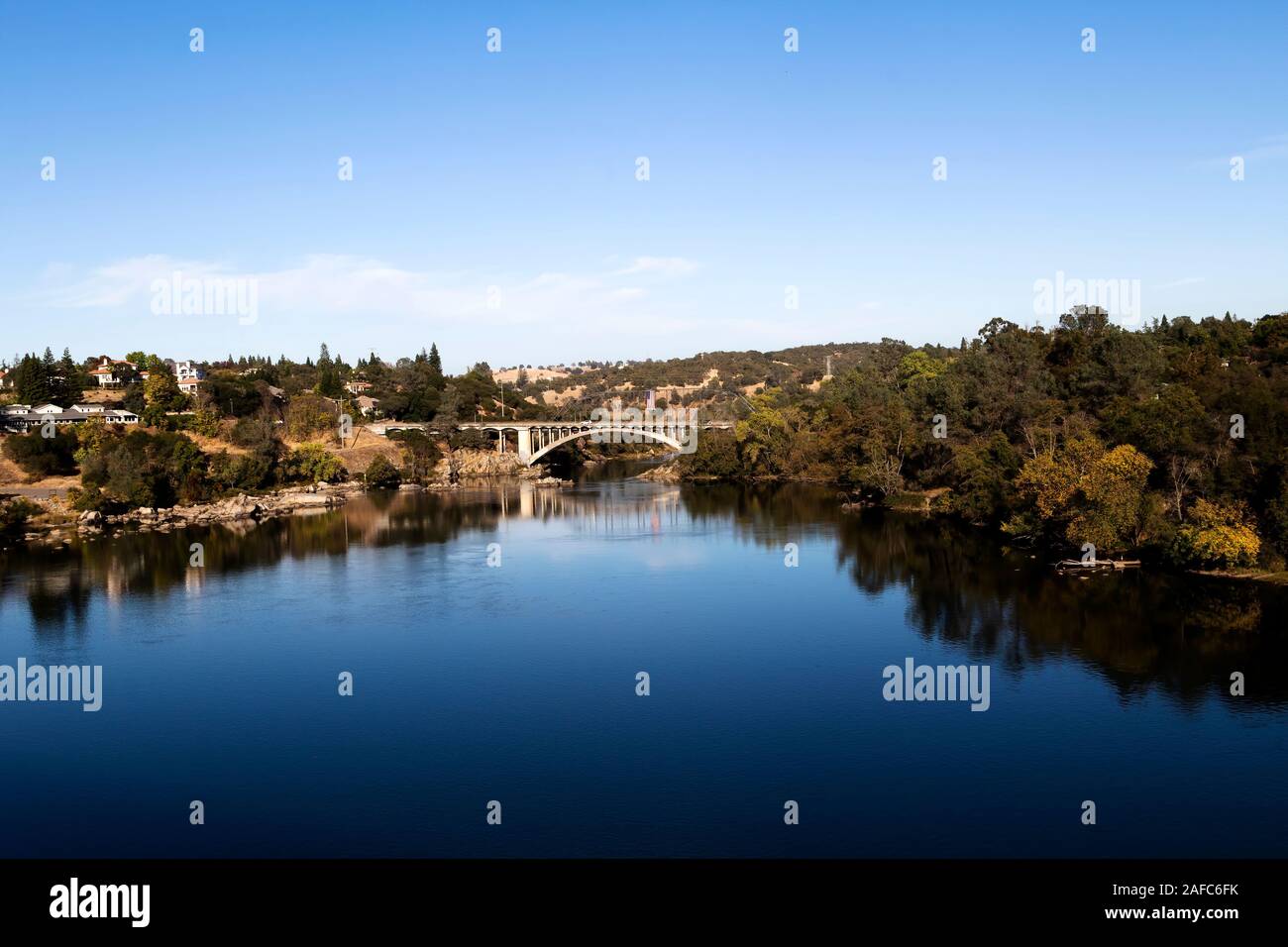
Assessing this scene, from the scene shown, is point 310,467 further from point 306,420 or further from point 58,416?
point 58,416

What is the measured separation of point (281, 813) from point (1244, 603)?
23.1 m

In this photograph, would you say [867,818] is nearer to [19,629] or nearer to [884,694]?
[884,694]

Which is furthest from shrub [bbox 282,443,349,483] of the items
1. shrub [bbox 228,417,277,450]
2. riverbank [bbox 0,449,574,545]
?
shrub [bbox 228,417,277,450]

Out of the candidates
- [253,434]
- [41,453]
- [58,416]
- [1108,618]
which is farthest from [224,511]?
[1108,618]

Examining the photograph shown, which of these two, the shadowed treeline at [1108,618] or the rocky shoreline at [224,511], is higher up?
the rocky shoreline at [224,511]

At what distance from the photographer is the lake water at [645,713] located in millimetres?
15500

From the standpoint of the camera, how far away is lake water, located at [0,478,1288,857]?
15.5m

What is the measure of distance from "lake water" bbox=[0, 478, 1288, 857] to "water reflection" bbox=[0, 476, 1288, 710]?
0.56 ft

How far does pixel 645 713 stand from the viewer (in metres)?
20.4

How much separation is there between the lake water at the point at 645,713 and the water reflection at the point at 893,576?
17cm

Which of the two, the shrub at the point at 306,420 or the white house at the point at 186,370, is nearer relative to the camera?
the shrub at the point at 306,420

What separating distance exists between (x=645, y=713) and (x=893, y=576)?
49.0 ft

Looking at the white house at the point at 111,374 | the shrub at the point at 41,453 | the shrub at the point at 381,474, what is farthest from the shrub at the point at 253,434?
the white house at the point at 111,374

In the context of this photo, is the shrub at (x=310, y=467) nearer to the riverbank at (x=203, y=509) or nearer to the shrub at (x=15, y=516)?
the riverbank at (x=203, y=509)
